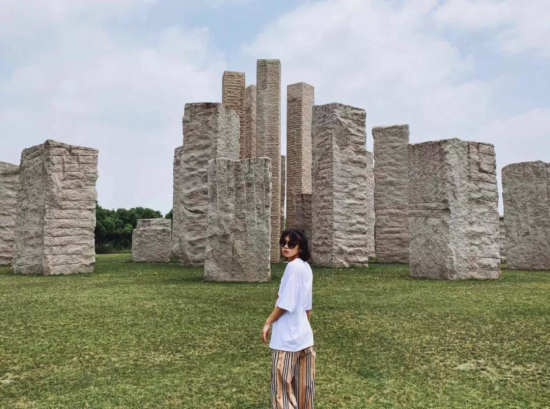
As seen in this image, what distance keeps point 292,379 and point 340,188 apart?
7533 millimetres

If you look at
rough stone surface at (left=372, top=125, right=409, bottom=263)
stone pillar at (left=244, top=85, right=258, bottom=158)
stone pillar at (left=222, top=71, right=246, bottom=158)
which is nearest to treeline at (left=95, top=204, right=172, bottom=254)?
stone pillar at (left=244, top=85, right=258, bottom=158)

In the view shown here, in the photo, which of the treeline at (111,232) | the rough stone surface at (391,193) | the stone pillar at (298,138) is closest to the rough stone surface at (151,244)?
the stone pillar at (298,138)

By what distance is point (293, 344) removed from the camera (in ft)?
7.29

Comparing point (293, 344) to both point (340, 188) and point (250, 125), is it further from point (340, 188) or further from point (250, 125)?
point (250, 125)

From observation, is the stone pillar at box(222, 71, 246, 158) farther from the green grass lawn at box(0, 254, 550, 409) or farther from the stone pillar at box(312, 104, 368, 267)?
the green grass lawn at box(0, 254, 550, 409)

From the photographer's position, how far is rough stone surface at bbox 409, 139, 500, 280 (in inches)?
293

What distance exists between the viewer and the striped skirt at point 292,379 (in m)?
2.20

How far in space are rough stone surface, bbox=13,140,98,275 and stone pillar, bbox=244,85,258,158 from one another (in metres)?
6.70

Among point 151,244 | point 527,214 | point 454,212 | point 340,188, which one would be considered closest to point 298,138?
point 340,188

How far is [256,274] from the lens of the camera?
6.94 metres

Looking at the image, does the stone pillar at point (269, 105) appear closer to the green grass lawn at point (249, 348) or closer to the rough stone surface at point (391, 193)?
the rough stone surface at point (391, 193)

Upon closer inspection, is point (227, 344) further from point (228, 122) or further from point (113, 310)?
point (228, 122)

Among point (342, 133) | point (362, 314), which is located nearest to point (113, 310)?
point (362, 314)

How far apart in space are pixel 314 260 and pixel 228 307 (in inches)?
205
